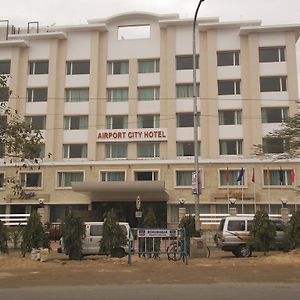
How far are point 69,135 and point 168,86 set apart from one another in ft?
32.5

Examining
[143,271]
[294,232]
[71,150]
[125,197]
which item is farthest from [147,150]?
[143,271]

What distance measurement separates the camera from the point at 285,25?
43.2 metres

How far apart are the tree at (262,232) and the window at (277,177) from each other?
20.3 metres

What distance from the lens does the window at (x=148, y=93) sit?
44.5 m

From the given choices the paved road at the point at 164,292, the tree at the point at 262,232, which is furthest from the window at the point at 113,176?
the paved road at the point at 164,292

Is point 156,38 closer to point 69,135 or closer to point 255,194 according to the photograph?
point 69,135

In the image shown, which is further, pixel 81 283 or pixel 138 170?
pixel 138 170

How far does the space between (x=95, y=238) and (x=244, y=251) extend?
6.57 m

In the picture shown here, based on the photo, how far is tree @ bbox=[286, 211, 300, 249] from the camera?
833 inches

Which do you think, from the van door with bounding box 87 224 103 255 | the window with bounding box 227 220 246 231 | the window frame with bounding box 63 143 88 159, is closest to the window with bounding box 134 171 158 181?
the window frame with bounding box 63 143 88 159

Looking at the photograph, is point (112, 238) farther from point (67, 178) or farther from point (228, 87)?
point (228, 87)

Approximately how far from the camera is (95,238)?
844 inches

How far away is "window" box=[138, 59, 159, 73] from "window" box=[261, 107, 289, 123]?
10406 millimetres

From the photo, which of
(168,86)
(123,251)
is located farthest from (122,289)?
(168,86)
